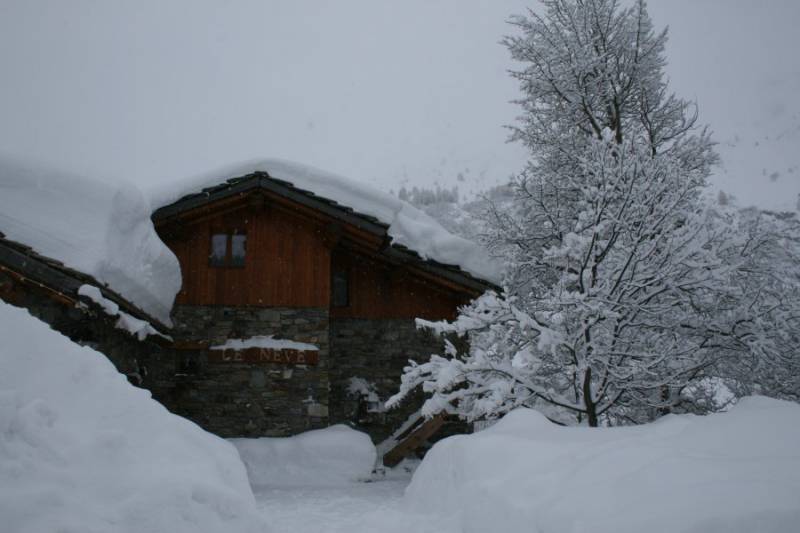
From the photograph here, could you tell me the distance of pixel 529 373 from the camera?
669cm

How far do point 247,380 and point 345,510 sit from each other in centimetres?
435

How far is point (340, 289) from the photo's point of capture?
1162 centimetres

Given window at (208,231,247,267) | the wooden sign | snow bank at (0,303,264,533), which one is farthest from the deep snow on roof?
snow bank at (0,303,264,533)

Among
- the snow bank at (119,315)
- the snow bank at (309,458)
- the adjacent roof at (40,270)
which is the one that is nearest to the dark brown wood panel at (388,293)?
the snow bank at (309,458)

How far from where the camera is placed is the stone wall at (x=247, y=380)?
10078mm

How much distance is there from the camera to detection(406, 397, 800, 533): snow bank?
2.31 m

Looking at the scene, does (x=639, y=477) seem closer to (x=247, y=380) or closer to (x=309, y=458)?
(x=309, y=458)

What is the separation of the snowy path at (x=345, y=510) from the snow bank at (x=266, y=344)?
9.16ft

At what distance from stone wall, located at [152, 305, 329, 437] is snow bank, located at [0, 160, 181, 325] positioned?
1375mm

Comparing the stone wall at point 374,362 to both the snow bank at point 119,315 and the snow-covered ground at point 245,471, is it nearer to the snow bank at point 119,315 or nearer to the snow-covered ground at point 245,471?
the snow bank at point 119,315

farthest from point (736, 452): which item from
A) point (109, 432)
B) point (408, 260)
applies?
point (408, 260)

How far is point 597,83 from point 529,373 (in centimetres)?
669

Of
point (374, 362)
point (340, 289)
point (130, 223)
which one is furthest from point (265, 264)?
point (374, 362)

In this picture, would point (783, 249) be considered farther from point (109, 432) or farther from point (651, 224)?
point (109, 432)
